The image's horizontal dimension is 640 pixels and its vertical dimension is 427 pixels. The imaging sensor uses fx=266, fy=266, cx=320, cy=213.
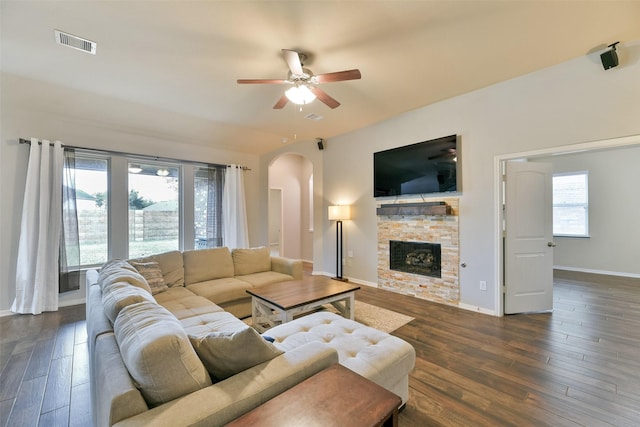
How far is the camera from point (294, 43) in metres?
2.57

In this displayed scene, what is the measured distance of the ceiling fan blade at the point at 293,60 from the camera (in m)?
2.28

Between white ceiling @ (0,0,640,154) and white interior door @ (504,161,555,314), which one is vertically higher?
white ceiling @ (0,0,640,154)

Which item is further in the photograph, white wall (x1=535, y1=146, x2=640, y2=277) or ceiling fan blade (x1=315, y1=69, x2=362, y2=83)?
white wall (x1=535, y1=146, x2=640, y2=277)

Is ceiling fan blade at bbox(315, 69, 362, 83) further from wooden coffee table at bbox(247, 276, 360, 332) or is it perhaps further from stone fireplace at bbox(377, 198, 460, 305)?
stone fireplace at bbox(377, 198, 460, 305)

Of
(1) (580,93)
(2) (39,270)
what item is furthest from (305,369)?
(2) (39,270)

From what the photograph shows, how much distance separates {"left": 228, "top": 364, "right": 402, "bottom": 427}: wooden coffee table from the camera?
91cm

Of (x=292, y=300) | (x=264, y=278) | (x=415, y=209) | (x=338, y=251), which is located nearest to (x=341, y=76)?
(x=292, y=300)

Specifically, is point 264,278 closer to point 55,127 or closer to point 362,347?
point 362,347

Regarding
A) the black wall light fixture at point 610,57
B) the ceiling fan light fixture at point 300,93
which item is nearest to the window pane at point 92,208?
the ceiling fan light fixture at point 300,93

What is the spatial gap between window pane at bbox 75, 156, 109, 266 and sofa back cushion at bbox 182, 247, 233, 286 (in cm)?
188

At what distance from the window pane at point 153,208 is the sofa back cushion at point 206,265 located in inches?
71.5

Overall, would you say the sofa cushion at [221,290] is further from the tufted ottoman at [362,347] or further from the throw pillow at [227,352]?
the throw pillow at [227,352]

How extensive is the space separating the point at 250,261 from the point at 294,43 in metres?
2.82

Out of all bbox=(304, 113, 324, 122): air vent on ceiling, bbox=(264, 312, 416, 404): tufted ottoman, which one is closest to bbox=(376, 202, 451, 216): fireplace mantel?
bbox=(304, 113, 324, 122): air vent on ceiling
